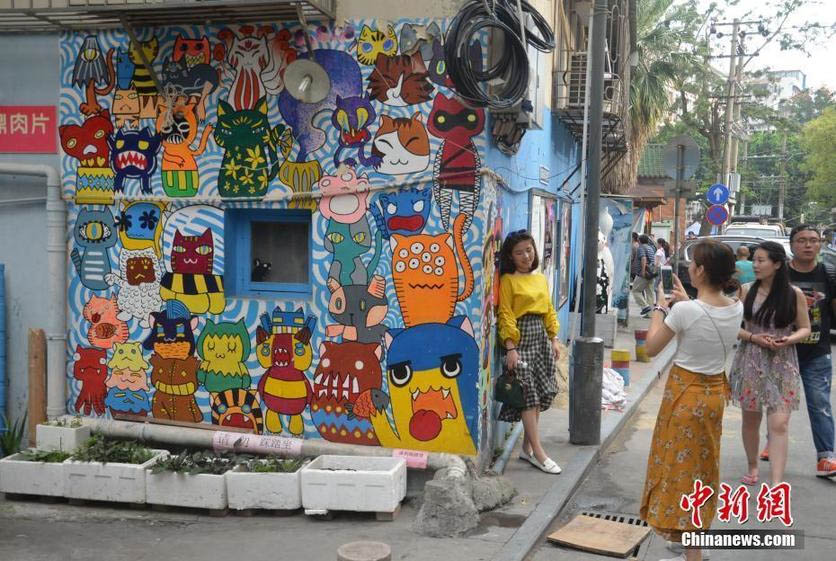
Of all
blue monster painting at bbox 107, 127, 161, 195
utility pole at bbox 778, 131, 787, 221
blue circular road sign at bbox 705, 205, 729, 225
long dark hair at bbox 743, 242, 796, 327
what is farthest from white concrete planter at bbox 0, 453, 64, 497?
utility pole at bbox 778, 131, 787, 221

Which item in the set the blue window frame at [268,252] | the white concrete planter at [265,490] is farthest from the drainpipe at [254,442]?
the blue window frame at [268,252]

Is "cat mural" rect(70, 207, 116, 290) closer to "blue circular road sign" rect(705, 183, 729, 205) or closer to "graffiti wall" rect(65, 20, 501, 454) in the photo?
"graffiti wall" rect(65, 20, 501, 454)

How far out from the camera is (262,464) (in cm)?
628

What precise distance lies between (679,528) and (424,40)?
3.86 meters

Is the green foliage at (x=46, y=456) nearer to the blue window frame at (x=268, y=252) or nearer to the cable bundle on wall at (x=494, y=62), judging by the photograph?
the blue window frame at (x=268, y=252)

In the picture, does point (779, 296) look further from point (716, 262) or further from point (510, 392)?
point (510, 392)

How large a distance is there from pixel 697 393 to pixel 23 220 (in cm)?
579

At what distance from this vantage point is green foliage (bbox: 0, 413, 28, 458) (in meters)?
7.20

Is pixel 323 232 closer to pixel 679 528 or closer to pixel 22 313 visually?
pixel 22 313

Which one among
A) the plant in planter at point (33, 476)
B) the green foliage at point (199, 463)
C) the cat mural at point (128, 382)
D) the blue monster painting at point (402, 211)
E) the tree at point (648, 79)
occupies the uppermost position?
the tree at point (648, 79)

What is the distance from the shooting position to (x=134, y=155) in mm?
6871

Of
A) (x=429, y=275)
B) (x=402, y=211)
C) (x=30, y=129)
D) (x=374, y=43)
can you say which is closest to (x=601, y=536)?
(x=429, y=275)

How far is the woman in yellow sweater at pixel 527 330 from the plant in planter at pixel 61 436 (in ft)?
11.3

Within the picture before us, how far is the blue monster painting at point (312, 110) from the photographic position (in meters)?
6.39
